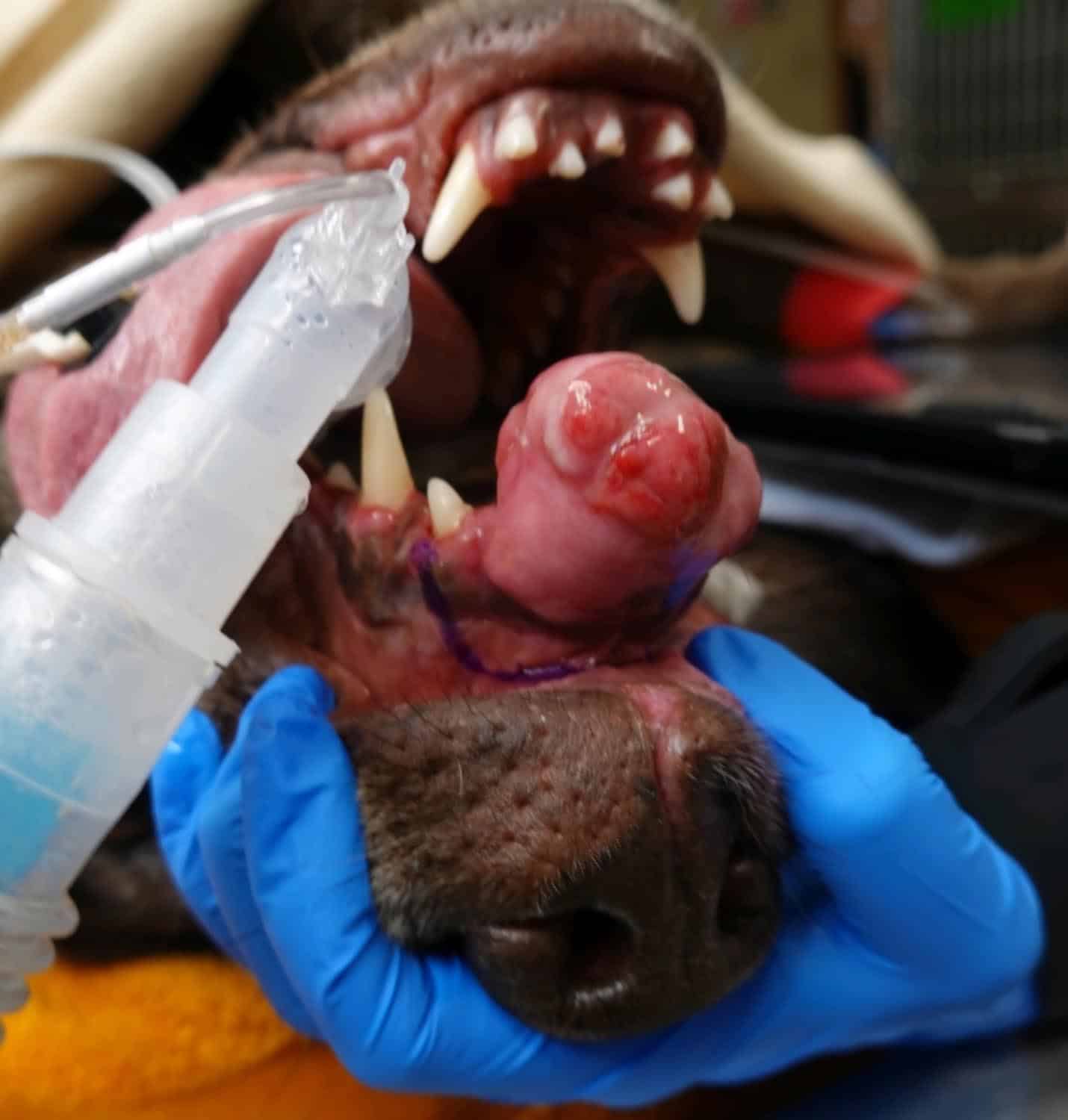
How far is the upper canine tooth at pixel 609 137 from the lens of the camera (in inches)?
23.7

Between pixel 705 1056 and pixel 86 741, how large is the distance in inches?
15.1

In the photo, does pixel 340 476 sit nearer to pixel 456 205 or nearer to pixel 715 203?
pixel 456 205

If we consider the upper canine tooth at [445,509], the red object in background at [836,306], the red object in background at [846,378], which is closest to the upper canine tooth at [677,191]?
the upper canine tooth at [445,509]

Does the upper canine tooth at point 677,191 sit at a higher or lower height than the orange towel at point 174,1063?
higher

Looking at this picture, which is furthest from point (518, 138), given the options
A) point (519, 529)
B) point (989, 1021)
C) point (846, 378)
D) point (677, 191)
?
point (846, 378)

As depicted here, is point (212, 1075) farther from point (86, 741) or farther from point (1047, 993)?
point (1047, 993)

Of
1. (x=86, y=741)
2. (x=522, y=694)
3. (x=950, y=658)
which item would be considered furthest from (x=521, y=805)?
(x=950, y=658)

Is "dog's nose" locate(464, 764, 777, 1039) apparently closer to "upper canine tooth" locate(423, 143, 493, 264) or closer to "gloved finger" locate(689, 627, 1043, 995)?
"gloved finger" locate(689, 627, 1043, 995)

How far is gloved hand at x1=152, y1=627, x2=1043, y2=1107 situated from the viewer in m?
0.54

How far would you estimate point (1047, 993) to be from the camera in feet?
2.40

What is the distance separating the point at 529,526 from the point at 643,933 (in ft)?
0.63

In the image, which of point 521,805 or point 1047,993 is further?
point 1047,993

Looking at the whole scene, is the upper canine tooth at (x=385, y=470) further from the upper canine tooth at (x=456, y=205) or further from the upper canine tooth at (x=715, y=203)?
the upper canine tooth at (x=715, y=203)

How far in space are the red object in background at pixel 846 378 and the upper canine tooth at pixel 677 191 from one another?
50cm
